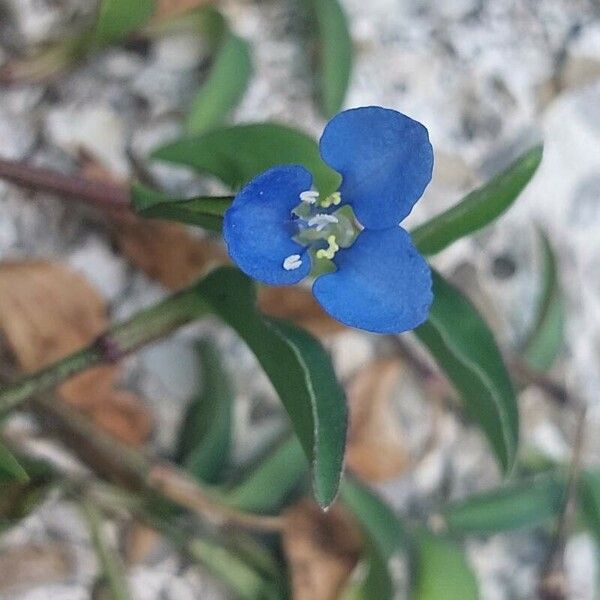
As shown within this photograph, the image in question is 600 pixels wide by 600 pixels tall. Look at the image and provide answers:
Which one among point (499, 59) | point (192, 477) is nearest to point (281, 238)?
point (192, 477)

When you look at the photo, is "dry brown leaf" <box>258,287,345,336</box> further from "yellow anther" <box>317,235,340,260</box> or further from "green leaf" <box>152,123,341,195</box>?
"yellow anther" <box>317,235,340,260</box>

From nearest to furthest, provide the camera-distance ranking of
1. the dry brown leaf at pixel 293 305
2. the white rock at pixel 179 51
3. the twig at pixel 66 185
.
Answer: the twig at pixel 66 185
the dry brown leaf at pixel 293 305
the white rock at pixel 179 51

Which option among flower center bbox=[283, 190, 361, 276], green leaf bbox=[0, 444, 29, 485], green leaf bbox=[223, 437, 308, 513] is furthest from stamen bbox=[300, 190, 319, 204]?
green leaf bbox=[223, 437, 308, 513]

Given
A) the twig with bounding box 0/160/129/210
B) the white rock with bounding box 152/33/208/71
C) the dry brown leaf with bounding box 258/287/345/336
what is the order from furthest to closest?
the white rock with bounding box 152/33/208/71
the dry brown leaf with bounding box 258/287/345/336
the twig with bounding box 0/160/129/210

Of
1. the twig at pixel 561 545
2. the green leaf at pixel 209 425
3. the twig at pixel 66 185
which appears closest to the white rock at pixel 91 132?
the twig at pixel 66 185

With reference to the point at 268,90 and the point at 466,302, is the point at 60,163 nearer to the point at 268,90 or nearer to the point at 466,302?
the point at 268,90

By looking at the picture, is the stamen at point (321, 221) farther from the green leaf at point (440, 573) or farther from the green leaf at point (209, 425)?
the green leaf at point (440, 573)
